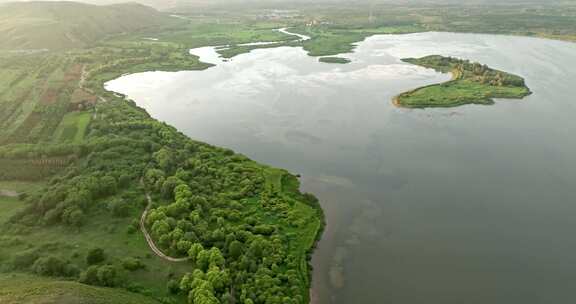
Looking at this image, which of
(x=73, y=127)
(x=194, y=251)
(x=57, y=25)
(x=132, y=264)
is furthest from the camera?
(x=57, y=25)

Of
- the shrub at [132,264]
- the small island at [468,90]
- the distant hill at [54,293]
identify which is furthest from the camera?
the small island at [468,90]

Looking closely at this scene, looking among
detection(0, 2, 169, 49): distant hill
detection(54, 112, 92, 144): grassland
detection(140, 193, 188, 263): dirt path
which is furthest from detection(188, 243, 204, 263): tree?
detection(0, 2, 169, 49): distant hill

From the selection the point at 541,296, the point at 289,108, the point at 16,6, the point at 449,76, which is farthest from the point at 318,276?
the point at 16,6

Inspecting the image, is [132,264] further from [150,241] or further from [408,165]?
[408,165]

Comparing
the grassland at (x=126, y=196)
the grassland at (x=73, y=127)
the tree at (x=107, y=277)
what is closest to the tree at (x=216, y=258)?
the grassland at (x=126, y=196)

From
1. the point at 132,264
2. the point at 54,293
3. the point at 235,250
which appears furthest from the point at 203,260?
the point at 54,293

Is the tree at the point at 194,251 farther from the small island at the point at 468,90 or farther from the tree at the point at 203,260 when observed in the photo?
the small island at the point at 468,90
